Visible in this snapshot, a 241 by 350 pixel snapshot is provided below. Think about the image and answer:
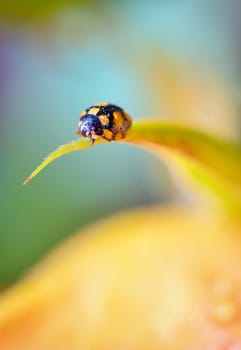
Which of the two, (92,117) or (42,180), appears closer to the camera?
(92,117)

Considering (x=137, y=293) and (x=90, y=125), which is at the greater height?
(x=90, y=125)

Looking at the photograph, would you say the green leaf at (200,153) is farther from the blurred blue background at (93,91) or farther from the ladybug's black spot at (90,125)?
the blurred blue background at (93,91)

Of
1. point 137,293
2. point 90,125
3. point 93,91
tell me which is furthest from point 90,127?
point 93,91

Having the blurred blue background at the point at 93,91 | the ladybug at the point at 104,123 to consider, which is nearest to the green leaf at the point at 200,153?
the ladybug at the point at 104,123

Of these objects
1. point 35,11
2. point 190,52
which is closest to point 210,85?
point 190,52

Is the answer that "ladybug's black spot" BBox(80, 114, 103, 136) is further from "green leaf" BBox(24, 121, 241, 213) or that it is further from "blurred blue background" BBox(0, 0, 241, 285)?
→ "blurred blue background" BBox(0, 0, 241, 285)

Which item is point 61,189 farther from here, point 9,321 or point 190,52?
point 9,321

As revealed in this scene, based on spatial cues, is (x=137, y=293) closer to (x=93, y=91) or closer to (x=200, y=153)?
(x=200, y=153)
